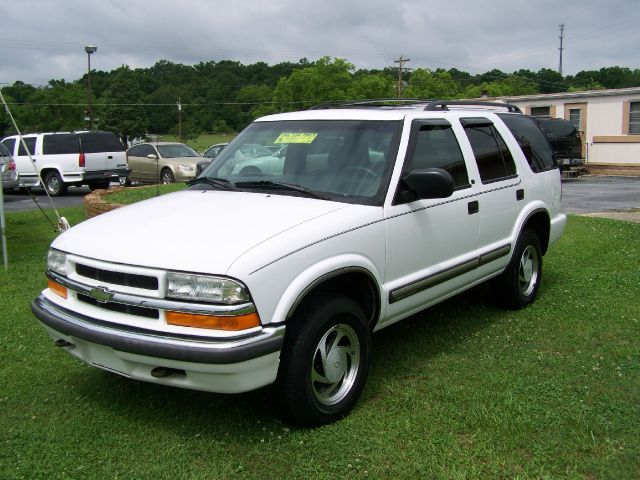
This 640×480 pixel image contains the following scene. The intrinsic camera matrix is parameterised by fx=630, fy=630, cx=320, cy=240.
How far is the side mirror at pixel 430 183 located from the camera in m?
3.94

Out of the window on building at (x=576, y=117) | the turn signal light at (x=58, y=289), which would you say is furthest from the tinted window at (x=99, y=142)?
the window on building at (x=576, y=117)

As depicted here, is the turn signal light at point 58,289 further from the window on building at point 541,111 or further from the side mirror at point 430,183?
the window on building at point 541,111

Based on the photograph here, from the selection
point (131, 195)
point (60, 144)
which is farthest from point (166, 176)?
point (131, 195)

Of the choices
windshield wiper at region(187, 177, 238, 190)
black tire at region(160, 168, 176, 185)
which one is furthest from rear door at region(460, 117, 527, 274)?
black tire at region(160, 168, 176, 185)

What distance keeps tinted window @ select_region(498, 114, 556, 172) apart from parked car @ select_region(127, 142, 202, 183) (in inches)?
527

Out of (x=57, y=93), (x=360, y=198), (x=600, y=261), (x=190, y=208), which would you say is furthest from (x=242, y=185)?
(x=57, y=93)

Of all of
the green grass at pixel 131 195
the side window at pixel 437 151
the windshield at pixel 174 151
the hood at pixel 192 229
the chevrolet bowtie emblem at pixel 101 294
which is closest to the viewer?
the hood at pixel 192 229

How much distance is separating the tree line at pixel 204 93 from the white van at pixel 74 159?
30986 mm

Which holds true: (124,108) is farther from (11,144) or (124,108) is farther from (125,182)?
(125,182)

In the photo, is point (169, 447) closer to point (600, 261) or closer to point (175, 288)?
point (175, 288)

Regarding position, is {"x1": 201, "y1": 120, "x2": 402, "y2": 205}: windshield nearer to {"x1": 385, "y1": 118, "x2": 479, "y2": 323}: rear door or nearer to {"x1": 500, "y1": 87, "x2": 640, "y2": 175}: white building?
{"x1": 385, "y1": 118, "x2": 479, "y2": 323}: rear door

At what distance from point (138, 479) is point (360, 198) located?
2030 mm

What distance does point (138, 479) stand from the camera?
3092 mm

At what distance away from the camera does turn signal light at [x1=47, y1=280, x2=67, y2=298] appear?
3682mm
